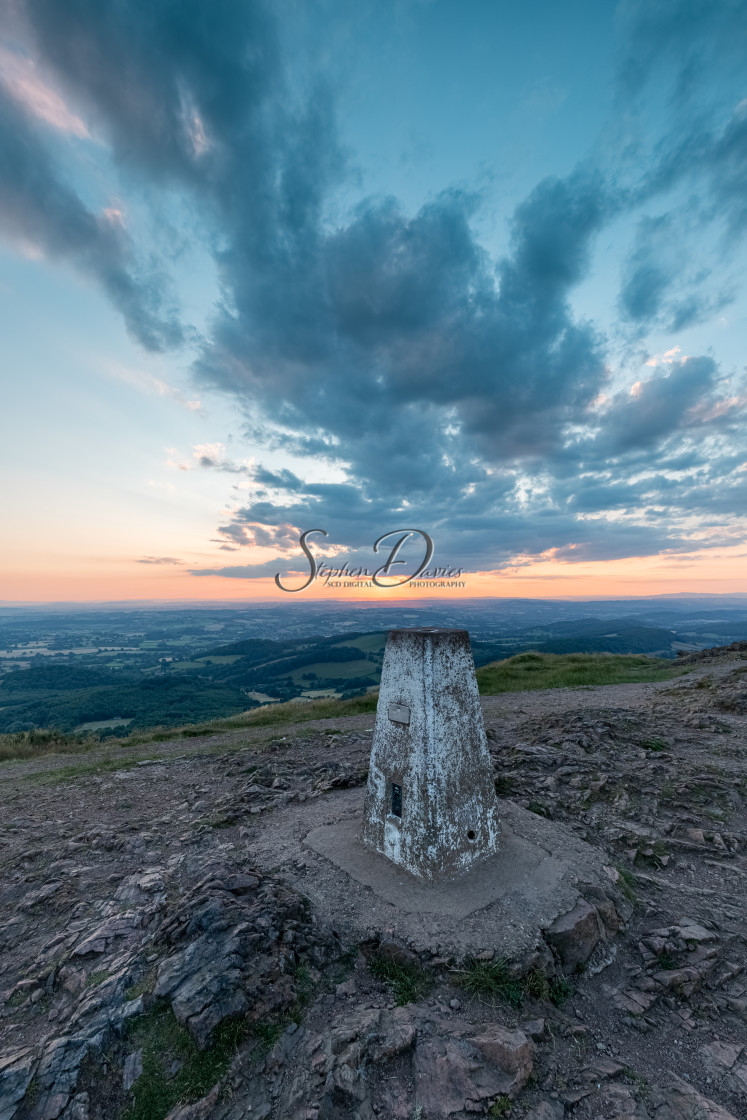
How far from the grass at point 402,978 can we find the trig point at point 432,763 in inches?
45.1

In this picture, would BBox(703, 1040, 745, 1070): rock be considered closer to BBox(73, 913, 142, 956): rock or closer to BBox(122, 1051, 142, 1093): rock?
BBox(122, 1051, 142, 1093): rock

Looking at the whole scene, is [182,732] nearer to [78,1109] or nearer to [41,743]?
[41,743]

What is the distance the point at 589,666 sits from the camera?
25484 millimetres

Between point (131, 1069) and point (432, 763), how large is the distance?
4355mm

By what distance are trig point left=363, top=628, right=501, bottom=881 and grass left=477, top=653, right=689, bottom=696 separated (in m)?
15.5

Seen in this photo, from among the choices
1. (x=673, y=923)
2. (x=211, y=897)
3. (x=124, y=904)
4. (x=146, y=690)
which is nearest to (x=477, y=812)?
(x=673, y=923)

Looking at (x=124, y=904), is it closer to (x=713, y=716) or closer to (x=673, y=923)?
(x=673, y=923)

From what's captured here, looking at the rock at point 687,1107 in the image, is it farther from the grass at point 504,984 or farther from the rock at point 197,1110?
the rock at point 197,1110

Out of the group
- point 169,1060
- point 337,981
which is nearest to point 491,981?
point 337,981

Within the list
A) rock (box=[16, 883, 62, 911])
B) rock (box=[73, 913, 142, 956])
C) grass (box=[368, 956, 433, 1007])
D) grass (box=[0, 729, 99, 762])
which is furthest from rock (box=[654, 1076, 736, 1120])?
grass (box=[0, 729, 99, 762])

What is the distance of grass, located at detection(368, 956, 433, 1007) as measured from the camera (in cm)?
511

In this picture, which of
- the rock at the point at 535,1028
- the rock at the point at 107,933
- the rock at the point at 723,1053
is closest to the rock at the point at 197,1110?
the rock at the point at 107,933

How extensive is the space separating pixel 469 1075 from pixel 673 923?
12.8 feet

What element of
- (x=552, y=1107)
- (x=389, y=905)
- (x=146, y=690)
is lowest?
(x=146, y=690)
